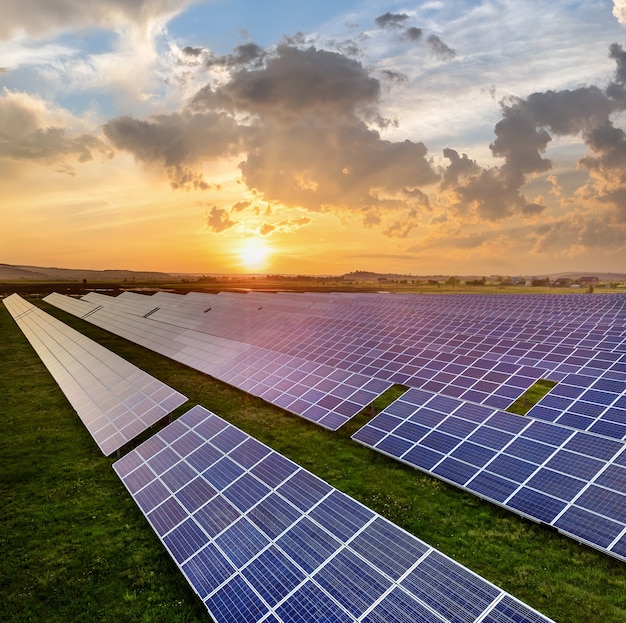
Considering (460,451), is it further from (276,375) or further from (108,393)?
(108,393)

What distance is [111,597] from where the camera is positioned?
9.96m

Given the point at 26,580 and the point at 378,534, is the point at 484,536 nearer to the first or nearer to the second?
the point at 378,534

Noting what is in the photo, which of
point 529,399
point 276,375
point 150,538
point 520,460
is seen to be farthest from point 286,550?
point 529,399

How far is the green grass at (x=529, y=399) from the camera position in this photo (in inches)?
894

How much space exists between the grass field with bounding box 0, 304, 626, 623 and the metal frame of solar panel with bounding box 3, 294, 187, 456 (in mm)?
1117

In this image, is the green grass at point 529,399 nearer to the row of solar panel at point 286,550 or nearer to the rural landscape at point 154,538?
the rural landscape at point 154,538

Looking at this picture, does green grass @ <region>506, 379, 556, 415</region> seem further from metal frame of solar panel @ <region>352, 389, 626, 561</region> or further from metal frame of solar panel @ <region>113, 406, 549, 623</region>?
metal frame of solar panel @ <region>113, 406, 549, 623</region>

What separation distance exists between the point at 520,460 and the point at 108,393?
1842 cm

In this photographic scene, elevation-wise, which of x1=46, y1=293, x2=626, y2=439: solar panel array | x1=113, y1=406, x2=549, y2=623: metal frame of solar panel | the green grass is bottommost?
the green grass

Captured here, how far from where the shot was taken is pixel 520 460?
42.7ft

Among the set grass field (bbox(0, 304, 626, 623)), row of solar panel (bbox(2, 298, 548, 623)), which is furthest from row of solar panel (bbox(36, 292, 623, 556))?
row of solar panel (bbox(2, 298, 548, 623))

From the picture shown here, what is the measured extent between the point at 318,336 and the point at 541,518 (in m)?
22.0

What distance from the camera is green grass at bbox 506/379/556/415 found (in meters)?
22.7

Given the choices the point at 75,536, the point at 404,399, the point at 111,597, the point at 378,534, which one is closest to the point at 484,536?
the point at 378,534
